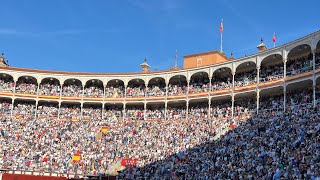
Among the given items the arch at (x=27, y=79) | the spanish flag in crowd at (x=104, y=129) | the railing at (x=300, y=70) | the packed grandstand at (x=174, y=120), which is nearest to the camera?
the packed grandstand at (x=174, y=120)

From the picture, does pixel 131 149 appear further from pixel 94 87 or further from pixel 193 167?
pixel 94 87

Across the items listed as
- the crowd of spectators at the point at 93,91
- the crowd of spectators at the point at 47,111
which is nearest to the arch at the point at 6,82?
the crowd of spectators at the point at 47,111

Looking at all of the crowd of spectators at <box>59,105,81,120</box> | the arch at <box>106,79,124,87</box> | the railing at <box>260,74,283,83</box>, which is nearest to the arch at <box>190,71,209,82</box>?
the railing at <box>260,74,283,83</box>

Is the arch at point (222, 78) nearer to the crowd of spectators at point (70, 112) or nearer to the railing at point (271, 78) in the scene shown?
the railing at point (271, 78)

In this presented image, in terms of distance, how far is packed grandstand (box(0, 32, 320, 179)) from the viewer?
30266mm

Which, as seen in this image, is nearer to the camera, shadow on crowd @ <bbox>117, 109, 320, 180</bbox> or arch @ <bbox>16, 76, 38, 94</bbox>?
shadow on crowd @ <bbox>117, 109, 320, 180</bbox>

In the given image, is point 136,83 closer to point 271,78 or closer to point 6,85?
point 6,85

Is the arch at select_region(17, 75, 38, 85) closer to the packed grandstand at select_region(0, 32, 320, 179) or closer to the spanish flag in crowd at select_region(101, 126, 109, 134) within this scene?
the packed grandstand at select_region(0, 32, 320, 179)

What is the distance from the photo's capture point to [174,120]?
50562 mm

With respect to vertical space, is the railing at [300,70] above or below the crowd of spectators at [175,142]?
above

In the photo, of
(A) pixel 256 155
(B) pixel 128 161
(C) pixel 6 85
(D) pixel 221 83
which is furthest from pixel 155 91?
(A) pixel 256 155

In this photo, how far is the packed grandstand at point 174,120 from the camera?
30.3 meters

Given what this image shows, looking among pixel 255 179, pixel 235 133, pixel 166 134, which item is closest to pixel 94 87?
pixel 166 134

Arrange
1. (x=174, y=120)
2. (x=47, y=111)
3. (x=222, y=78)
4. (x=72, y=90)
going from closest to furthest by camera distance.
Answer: (x=174, y=120) < (x=222, y=78) < (x=47, y=111) < (x=72, y=90)
